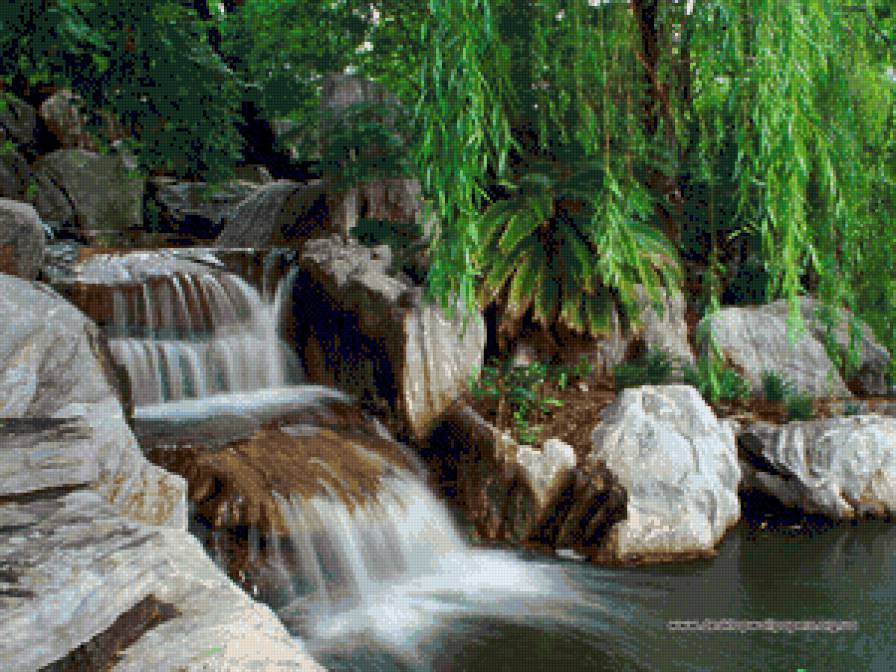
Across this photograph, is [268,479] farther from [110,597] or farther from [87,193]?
[87,193]

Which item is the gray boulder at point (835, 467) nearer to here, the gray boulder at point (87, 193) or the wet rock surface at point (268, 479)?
the wet rock surface at point (268, 479)

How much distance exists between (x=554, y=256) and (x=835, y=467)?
117 inches

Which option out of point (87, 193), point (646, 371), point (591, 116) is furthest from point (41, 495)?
point (87, 193)

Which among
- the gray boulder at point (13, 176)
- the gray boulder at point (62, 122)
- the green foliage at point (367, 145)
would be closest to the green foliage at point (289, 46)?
the green foliage at point (367, 145)

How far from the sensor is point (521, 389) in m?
5.55

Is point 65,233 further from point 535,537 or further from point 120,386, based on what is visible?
point 535,537

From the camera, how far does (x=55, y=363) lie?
3.59 meters

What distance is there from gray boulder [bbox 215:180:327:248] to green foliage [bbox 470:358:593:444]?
4.17 meters

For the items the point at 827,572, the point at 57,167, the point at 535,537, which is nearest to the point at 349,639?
the point at 535,537

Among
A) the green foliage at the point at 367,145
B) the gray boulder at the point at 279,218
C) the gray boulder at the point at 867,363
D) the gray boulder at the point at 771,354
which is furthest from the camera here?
the gray boulder at the point at 279,218

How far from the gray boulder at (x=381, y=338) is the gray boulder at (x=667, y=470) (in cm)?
130

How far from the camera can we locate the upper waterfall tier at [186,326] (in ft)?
19.7

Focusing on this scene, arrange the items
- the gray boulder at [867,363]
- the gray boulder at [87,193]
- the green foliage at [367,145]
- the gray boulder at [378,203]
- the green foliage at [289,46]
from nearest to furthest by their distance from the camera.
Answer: the gray boulder at [867,363], the green foliage at [367,145], the gray boulder at [378,203], the green foliage at [289,46], the gray boulder at [87,193]

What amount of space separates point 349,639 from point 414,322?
2.74 m
